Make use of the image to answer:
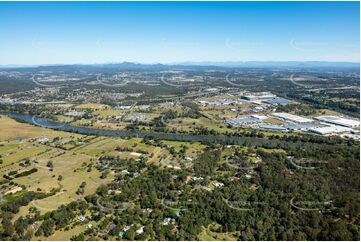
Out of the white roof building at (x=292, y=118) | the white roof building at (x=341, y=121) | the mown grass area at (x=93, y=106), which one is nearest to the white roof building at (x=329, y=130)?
the white roof building at (x=341, y=121)

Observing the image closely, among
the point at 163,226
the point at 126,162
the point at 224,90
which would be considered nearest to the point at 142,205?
the point at 163,226

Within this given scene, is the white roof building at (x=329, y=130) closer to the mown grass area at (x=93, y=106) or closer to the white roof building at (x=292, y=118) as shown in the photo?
the white roof building at (x=292, y=118)

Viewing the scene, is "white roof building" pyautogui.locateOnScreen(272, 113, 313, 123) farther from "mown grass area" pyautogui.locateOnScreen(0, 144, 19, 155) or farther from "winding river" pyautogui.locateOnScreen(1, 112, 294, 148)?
"mown grass area" pyautogui.locateOnScreen(0, 144, 19, 155)

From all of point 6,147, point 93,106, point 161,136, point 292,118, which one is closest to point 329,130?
point 292,118

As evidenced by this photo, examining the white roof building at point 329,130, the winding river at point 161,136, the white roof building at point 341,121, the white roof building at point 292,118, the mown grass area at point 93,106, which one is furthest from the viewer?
the mown grass area at point 93,106

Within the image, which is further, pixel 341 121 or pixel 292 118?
pixel 292 118

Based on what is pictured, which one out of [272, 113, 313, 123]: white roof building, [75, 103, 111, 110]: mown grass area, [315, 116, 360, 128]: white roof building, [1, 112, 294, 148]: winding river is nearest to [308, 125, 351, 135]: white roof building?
[315, 116, 360, 128]: white roof building

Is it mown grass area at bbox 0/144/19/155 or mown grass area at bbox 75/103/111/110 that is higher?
mown grass area at bbox 0/144/19/155

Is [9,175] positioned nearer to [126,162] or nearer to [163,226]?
[126,162]

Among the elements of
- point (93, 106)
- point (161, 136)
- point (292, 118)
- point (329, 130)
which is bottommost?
point (93, 106)

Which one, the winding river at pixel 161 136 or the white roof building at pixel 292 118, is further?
the white roof building at pixel 292 118

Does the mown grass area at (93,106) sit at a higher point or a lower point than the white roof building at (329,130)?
lower

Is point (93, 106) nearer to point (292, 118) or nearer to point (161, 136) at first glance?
point (161, 136)
